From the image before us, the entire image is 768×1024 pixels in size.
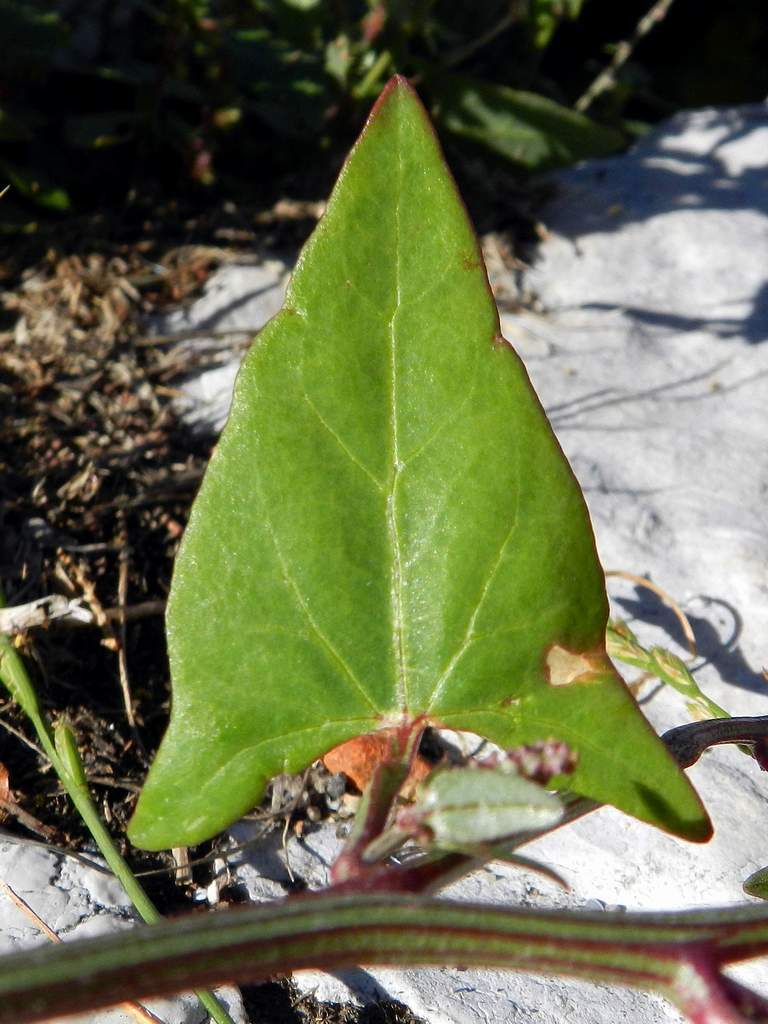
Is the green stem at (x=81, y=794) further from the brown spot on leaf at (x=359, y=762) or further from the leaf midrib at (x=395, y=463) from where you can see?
the leaf midrib at (x=395, y=463)

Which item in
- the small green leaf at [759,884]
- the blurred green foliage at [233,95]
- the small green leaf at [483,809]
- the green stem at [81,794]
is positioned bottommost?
the small green leaf at [759,884]

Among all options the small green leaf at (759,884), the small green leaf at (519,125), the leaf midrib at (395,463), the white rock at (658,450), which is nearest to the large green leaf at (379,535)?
the leaf midrib at (395,463)

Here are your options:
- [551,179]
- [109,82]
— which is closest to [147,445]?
[109,82]

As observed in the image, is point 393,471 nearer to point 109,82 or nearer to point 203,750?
point 203,750

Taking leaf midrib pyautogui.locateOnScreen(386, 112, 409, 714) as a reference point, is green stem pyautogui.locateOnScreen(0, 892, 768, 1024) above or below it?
below

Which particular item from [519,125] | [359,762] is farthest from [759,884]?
[519,125]

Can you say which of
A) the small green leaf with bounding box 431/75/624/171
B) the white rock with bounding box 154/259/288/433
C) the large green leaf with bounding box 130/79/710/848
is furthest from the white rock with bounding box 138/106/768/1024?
the large green leaf with bounding box 130/79/710/848

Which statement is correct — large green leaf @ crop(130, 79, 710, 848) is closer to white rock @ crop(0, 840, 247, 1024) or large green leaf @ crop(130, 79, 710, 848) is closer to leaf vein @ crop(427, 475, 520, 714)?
leaf vein @ crop(427, 475, 520, 714)
